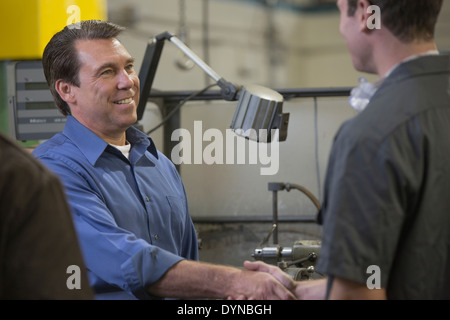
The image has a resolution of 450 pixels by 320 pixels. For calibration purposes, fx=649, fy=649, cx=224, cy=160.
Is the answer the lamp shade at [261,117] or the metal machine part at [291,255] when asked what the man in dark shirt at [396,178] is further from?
the metal machine part at [291,255]

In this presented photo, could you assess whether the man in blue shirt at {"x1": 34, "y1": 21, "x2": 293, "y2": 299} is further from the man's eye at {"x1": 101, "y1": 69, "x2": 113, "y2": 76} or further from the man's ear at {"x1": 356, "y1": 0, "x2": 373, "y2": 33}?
the man's ear at {"x1": 356, "y1": 0, "x2": 373, "y2": 33}

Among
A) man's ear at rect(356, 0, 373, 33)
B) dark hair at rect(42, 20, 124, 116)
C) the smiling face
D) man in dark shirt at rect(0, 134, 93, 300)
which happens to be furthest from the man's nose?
man in dark shirt at rect(0, 134, 93, 300)

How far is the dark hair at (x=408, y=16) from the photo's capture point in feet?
3.10

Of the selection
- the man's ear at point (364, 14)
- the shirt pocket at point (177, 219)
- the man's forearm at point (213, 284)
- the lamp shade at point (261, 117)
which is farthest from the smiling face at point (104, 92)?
the man's ear at point (364, 14)

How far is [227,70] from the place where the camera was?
17.9ft

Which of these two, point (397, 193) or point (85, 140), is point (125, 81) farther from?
point (397, 193)

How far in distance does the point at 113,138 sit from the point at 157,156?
0.45ft

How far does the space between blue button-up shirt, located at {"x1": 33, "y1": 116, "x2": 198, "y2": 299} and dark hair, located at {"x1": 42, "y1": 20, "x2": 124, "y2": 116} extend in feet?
0.44

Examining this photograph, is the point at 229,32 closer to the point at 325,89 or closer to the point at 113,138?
the point at 325,89

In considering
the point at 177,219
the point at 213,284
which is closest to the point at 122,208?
the point at 177,219

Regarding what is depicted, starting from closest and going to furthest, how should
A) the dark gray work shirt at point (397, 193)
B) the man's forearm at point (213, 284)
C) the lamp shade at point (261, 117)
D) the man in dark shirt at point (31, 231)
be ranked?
the man in dark shirt at point (31, 231) → the dark gray work shirt at point (397, 193) → the man's forearm at point (213, 284) → the lamp shade at point (261, 117)

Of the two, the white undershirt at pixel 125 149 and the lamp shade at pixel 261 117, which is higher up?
the lamp shade at pixel 261 117
